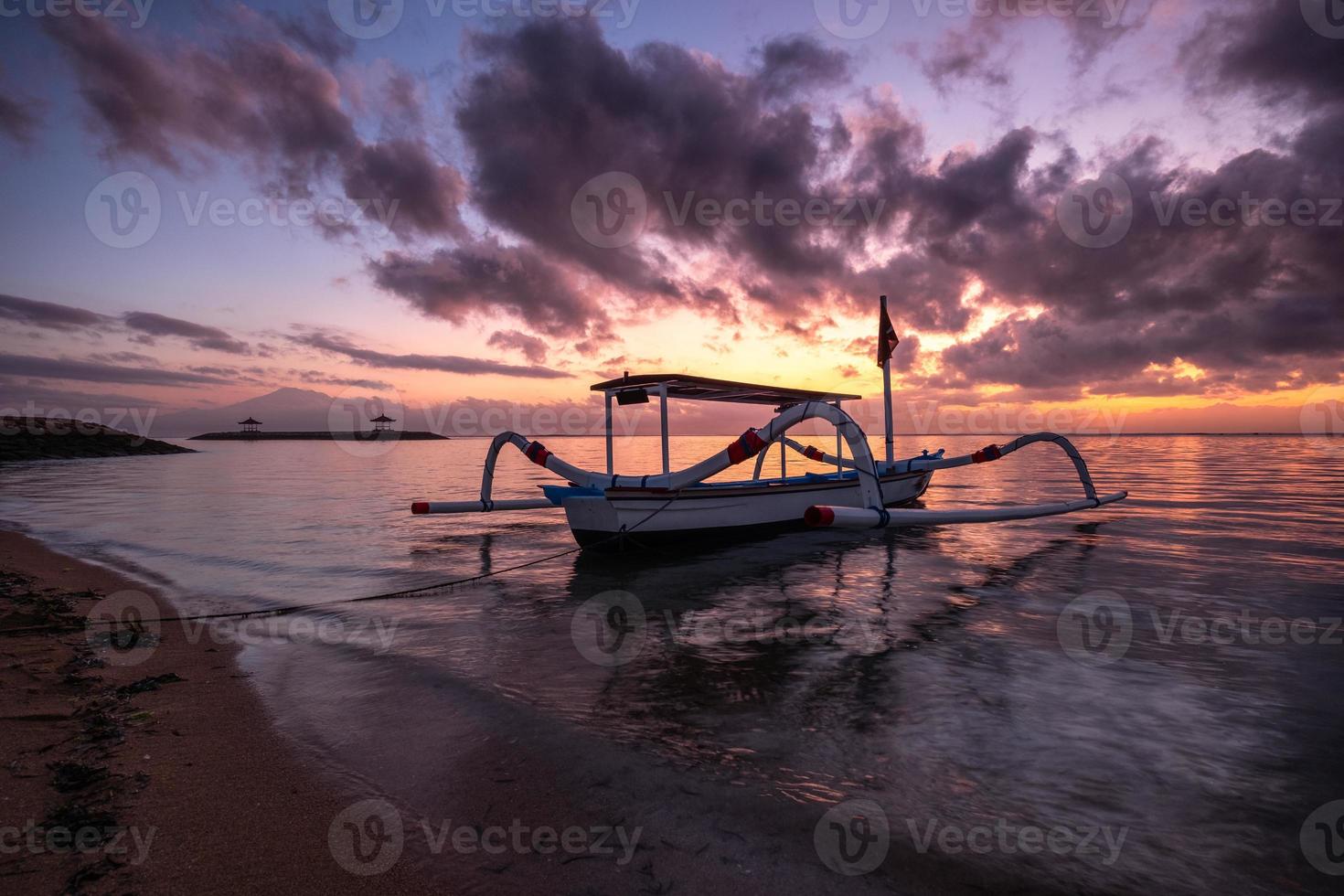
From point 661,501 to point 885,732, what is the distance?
8247 mm

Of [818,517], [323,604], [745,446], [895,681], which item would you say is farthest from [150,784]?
[745,446]

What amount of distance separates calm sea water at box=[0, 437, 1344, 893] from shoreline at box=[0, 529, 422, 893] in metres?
0.45

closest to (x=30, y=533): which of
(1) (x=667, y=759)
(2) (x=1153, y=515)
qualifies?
(1) (x=667, y=759)

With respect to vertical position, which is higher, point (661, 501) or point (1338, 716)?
point (661, 501)

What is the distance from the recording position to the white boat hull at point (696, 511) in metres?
12.8

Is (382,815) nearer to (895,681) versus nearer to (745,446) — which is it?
(895,681)

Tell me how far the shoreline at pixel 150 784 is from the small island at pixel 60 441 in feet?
239

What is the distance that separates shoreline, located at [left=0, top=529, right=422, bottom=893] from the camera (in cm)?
302

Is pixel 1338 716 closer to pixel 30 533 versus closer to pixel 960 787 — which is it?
pixel 960 787

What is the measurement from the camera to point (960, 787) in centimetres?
414

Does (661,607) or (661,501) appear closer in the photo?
(661,607)

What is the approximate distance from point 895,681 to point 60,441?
92.0 metres

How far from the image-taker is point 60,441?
64250 mm

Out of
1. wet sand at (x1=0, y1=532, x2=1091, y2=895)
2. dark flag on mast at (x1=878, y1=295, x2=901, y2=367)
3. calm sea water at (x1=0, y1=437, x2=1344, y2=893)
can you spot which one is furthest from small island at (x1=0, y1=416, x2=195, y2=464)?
dark flag on mast at (x1=878, y1=295, x2=901, y2=367)
